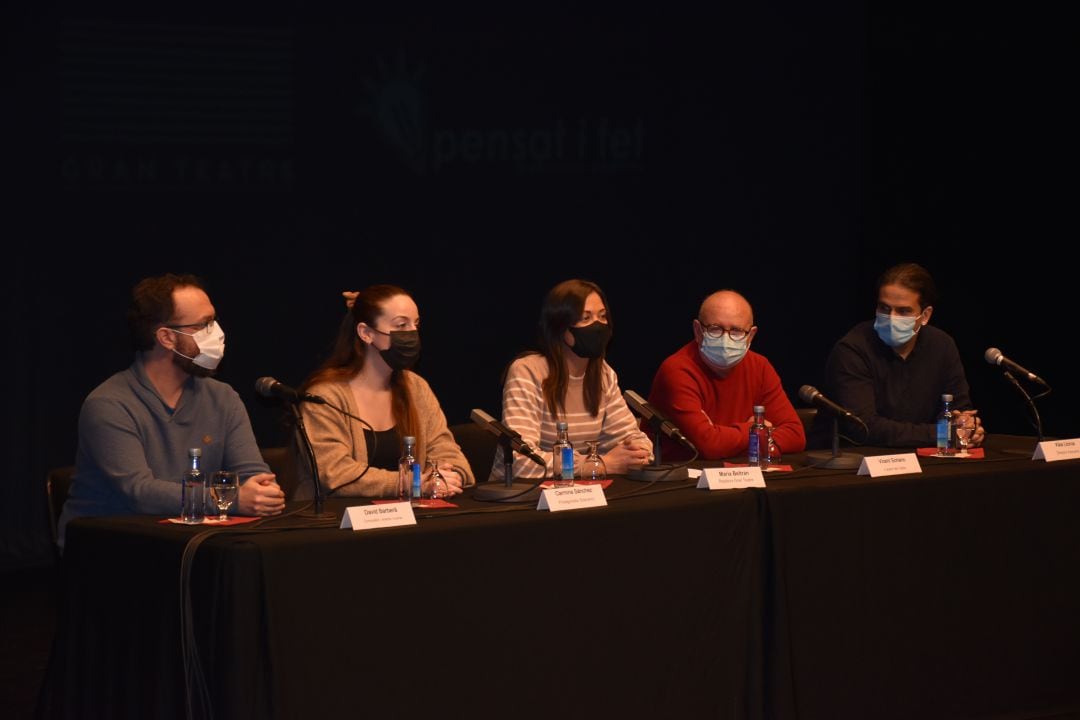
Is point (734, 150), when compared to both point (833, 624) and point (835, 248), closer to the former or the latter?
point (835, 248)

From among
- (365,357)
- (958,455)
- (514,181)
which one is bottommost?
(958,455)

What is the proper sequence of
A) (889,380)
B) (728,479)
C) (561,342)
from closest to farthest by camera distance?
(728,479) → (561,342) → (889,380)

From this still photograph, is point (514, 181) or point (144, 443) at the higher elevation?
point (514, 181)

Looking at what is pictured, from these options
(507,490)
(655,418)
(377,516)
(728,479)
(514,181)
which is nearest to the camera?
(377,516)

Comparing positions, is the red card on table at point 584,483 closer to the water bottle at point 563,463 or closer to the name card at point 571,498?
the water bottle at point 563,463

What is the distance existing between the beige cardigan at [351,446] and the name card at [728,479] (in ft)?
2.07

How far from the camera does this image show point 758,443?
12.8ft

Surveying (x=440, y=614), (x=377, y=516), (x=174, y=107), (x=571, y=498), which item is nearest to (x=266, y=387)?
(x=377, y=516)

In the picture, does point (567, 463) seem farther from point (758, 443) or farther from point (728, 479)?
point (758, 443)

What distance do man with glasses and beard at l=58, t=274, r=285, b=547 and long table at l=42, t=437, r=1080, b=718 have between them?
0.72ft

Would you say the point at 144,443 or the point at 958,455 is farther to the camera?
the point at 958,455

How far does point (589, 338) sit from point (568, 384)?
0.19 metres

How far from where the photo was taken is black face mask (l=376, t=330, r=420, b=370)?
377cm

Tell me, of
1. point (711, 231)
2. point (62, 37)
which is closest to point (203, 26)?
point (62, 37)
